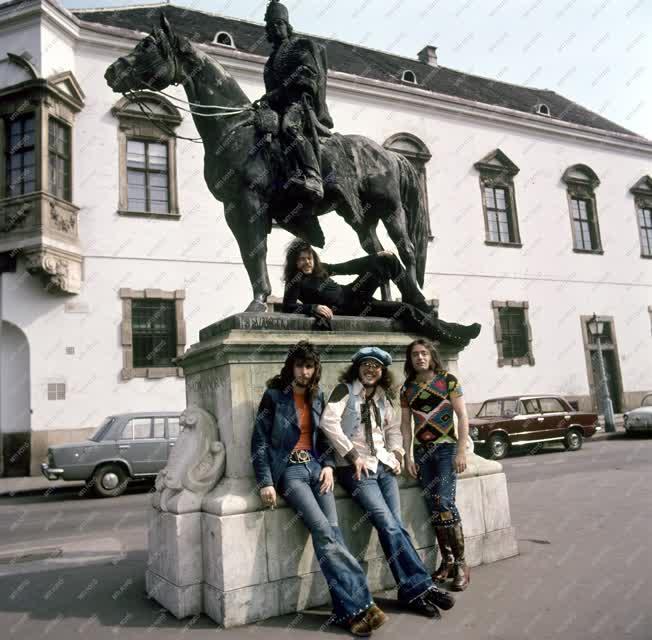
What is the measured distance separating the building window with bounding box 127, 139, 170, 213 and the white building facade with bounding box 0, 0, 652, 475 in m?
0.04

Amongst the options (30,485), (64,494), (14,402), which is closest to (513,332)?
(64,494)

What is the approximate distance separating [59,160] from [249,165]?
13.4 metres

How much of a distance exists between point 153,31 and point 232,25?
63.9ft

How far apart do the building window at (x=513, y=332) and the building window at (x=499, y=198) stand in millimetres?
2381

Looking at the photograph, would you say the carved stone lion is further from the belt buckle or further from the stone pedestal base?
the belt buckle

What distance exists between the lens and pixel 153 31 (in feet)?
16.9

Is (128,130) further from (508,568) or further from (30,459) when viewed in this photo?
(508,568)

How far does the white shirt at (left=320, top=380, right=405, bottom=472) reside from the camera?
12.9ft

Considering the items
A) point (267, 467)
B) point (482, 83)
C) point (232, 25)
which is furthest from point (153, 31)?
point (482, 83)

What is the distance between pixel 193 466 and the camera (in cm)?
407

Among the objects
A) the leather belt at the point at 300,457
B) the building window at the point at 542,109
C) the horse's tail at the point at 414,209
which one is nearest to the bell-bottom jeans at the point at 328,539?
the leather belt at the point at 300,457

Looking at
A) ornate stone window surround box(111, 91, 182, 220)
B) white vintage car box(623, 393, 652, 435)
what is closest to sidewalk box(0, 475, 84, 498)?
ornate stone window surround box(111, 91, 182, 220)

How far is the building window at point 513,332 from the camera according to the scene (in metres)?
22.4

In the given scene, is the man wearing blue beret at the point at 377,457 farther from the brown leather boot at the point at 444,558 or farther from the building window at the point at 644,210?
the building window at the point at 644,210
